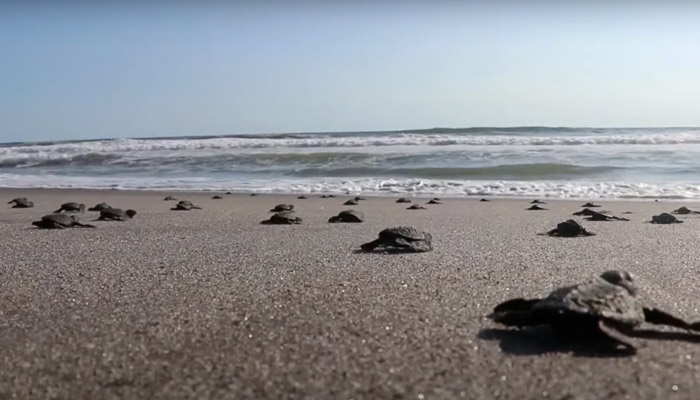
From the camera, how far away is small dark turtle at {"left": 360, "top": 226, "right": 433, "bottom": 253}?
400cm

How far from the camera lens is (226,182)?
1359 cm

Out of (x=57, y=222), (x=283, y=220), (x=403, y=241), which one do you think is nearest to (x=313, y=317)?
(x=403, y=241)

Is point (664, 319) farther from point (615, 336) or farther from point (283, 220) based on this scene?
point (283, 220)

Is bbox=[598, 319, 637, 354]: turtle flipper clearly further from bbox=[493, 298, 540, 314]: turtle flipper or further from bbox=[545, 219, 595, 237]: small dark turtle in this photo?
bbox=[545, 219, 595, 237]: small dark turtle

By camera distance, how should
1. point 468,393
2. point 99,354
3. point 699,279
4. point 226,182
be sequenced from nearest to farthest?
point 468,393
point 99,354
point 699,279
point 226,182

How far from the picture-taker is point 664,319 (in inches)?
81.6

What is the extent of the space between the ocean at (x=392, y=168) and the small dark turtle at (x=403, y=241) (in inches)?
245

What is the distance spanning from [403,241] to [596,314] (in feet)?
6.98

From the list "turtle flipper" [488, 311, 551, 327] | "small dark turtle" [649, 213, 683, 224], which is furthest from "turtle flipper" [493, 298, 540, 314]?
"small dark turtle" [649, 213, 683, 224]

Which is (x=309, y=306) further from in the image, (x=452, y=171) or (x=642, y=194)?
(x=452, y=171)

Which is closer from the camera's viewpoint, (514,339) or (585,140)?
(514,339)

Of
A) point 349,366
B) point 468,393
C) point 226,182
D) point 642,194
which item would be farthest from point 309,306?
point 226,182

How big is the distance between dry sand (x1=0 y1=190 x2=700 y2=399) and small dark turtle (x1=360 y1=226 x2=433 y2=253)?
0.11 metres

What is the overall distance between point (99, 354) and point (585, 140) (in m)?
22.5
